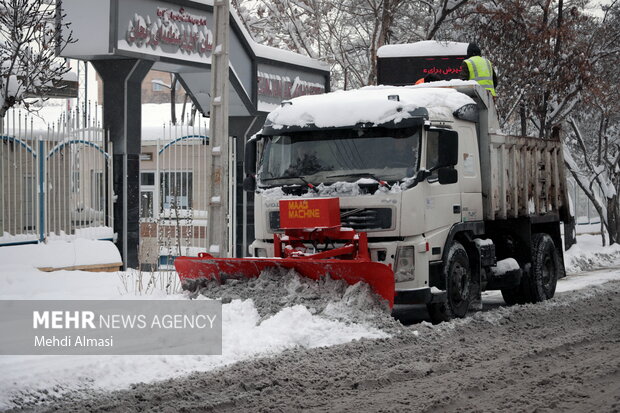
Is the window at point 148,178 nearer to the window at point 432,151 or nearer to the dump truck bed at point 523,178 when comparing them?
the dump truck bed at point 523,178

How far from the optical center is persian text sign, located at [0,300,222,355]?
30.4ft

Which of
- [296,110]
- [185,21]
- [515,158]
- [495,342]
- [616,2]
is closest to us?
[495,342]

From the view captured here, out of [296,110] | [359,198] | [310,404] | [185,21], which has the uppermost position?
[185,21]

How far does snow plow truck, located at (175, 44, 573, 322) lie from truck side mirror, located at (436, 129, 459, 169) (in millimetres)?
13

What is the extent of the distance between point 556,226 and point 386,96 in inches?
201

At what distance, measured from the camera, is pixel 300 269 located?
10961mm

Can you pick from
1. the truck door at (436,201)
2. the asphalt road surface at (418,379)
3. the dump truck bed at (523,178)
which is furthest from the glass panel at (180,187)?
the asphalt road surface at (418,379)

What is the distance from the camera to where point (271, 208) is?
11836 millimetres

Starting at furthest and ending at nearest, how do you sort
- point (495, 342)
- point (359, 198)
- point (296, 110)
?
point (296, 110) < point (359, 198) < point (495, 342)

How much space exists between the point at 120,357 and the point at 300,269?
291cm

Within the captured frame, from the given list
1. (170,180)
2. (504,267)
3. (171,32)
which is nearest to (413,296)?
(504,267)

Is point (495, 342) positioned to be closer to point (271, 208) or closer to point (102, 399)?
point (271, 208)

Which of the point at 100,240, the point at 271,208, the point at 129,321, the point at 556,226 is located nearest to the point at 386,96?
the point at 271,208

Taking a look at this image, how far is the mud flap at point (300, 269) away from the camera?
1047cm
